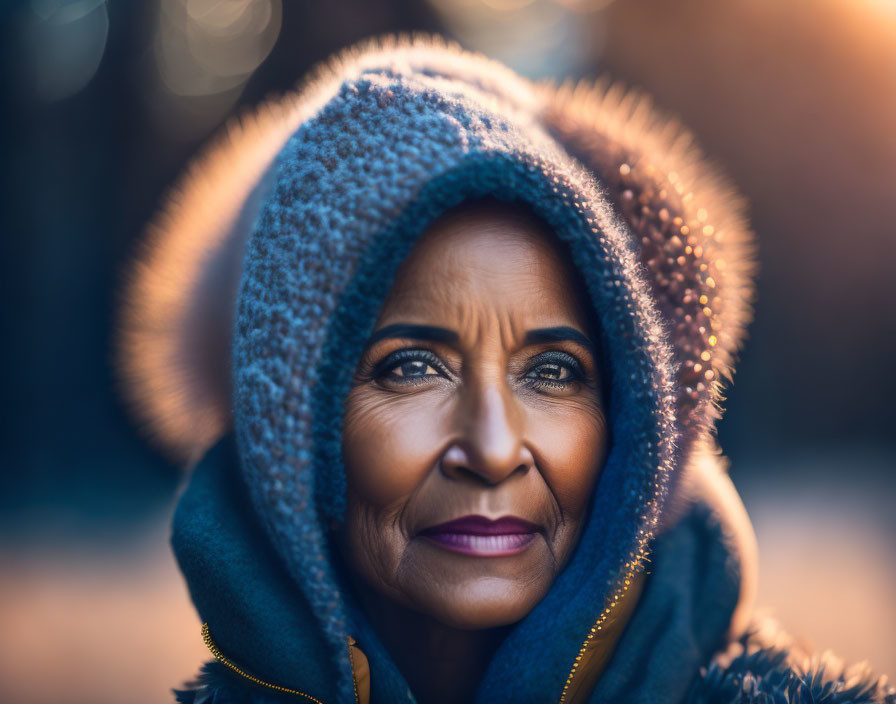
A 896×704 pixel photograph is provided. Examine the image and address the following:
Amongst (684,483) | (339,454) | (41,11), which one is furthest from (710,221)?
(41,11)

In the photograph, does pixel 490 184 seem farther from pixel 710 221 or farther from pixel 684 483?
pixel 684 483

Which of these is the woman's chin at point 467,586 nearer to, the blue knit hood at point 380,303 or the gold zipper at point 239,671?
the blue knit hood at point 380,303

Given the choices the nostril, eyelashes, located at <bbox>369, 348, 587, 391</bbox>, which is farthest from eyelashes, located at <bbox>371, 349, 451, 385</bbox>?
the nostril

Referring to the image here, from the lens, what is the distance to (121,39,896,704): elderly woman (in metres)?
1.11

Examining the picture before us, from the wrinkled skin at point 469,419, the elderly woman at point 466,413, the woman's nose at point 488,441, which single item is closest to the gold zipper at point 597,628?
the elderly woman at point 466,413

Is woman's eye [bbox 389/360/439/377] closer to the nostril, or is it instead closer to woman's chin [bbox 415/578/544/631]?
the nostril

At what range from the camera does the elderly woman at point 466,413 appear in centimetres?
111

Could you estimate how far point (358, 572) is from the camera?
122 centimetres

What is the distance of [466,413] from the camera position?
113 cm

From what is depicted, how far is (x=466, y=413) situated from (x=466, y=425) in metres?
0.02

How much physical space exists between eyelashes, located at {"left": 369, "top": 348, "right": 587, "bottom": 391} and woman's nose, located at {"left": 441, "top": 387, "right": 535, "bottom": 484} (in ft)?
0.25

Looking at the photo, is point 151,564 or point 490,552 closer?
point 490,552

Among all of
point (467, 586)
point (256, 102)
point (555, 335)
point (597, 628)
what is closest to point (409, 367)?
point (555, 335)

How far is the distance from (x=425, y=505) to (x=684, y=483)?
1.82 ft
